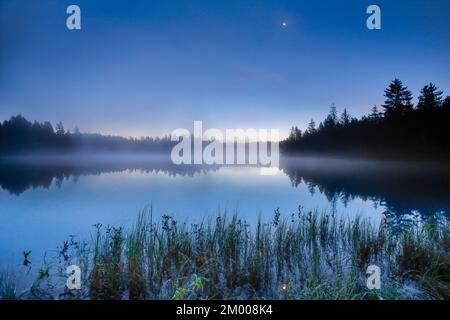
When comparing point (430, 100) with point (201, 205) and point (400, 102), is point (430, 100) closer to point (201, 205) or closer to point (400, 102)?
point (400, 102)

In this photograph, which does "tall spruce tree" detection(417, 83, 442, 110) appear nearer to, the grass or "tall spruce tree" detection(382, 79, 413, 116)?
"tall spruce tree" detection(382, 79, 413, 116)

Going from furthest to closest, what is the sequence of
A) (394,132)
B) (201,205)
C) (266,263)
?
1. (394,132)
2. (201,205)
3. (266,263)

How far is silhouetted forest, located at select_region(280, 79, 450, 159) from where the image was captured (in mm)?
9456

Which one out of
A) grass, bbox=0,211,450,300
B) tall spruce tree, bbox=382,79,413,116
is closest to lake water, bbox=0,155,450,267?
grass, bbox=0,211,450,300

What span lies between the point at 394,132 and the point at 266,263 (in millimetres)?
10326

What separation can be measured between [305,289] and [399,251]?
2.12m

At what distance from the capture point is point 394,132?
9883 mm

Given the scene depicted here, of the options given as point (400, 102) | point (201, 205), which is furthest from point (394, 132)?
point (201, 205)

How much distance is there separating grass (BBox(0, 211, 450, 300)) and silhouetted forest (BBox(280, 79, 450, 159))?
5.80 m

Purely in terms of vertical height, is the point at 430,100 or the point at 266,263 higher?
the point at 430,100

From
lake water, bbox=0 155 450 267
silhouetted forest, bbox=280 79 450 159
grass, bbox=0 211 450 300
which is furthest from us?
silhouetted forest, bbox=280 79 450 159

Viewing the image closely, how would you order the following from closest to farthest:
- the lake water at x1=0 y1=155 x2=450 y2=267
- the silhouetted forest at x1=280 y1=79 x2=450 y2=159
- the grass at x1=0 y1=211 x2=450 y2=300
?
the grass at x1=0 y1=211 x2=450 y2=300, the lake water at x1=0 y1=155 x2=450 y2=267, the silhouetted forest at x1=280 y1=79 x2=450 y2=159
